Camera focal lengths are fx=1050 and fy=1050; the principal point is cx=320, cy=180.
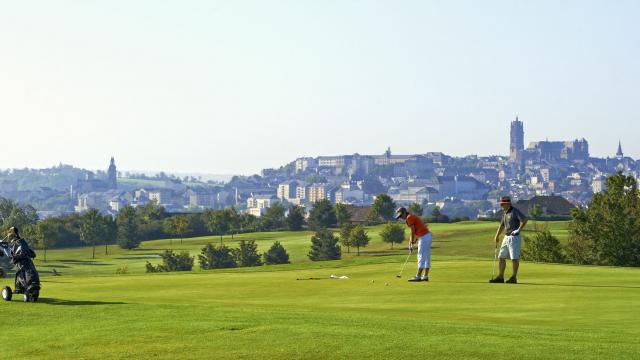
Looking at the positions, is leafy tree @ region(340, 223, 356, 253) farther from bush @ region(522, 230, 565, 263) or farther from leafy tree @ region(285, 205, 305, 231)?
bush @ region(522, 230, 565, 263)

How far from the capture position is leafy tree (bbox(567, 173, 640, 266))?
213 ft

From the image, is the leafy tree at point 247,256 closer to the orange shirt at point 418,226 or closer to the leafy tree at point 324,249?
the leafy tree at point 324,249

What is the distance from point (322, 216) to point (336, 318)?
142863mm

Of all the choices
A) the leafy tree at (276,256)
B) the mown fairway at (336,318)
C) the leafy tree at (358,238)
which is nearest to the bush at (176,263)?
the leafy tree at (276,256)

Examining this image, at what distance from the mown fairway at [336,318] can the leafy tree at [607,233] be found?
34.4 meters

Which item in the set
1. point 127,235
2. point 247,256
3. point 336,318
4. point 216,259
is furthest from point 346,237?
point 336,318

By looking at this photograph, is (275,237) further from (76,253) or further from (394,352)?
(394,352)

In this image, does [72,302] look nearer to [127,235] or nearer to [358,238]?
[358,238]

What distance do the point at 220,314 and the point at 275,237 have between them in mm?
137847

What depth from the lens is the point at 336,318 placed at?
18.4 meters

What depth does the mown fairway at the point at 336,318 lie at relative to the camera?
1544 centimetres

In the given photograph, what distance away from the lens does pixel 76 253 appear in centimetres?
15200

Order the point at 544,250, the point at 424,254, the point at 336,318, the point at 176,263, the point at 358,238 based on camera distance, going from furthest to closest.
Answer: the point at 358,238 < the point at 176,263 < the point at 544,250 < the point at 424,254 < the point at 336,318

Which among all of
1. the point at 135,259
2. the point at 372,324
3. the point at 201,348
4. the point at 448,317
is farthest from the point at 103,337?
the point at 135,259
